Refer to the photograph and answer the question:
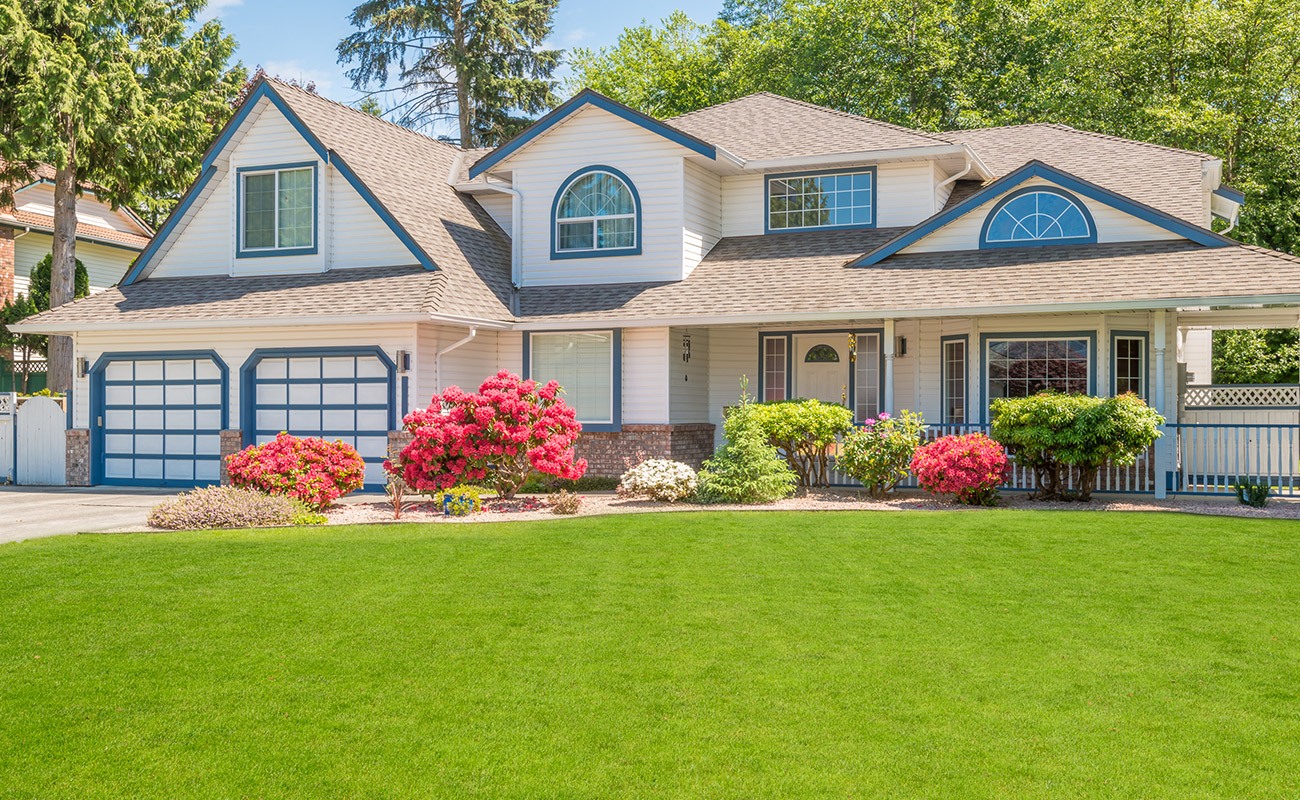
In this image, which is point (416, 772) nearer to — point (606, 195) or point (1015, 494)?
point (1015, 494)

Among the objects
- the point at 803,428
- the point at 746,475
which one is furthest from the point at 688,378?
the point at 746,475

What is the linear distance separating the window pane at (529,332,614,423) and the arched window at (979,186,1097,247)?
6.50 meters

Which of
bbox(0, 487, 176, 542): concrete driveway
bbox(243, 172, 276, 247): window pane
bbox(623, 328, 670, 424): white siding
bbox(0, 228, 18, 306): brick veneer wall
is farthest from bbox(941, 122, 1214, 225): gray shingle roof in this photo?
bbox(0, 228, 18, 306): brick veneer wall

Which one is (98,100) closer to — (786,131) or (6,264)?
(6,264)

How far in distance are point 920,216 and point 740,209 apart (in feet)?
10.9

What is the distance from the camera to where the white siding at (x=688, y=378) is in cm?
1917

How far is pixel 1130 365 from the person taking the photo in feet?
57.5

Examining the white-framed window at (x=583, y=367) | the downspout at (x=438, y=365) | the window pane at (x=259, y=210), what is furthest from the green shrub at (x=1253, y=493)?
the window pane at (x=259, y=210)

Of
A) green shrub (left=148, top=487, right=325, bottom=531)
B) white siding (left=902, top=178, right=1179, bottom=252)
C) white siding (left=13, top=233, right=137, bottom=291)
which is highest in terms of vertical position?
white siding (left=13, top=233, right=137, bottom=291)

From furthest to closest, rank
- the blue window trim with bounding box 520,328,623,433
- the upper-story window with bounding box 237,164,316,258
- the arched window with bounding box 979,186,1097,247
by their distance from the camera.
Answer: the upper-story window with bounding box 237,164,316,258
the blue window trim with bounding box 520,328,623,433
the arched window with bounding box 979,186,1097,247

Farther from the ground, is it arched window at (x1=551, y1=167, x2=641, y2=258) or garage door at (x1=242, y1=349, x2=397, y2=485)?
arched window at (x1=551, y1=167, x2=641, y2=258)

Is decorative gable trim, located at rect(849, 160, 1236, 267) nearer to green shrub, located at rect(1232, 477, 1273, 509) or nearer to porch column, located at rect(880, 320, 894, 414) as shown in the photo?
porch column, located at rect(880, 320, 894, 414)

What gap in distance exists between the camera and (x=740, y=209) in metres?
21.3

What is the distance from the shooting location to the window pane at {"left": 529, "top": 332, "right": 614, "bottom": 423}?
19.5 m
